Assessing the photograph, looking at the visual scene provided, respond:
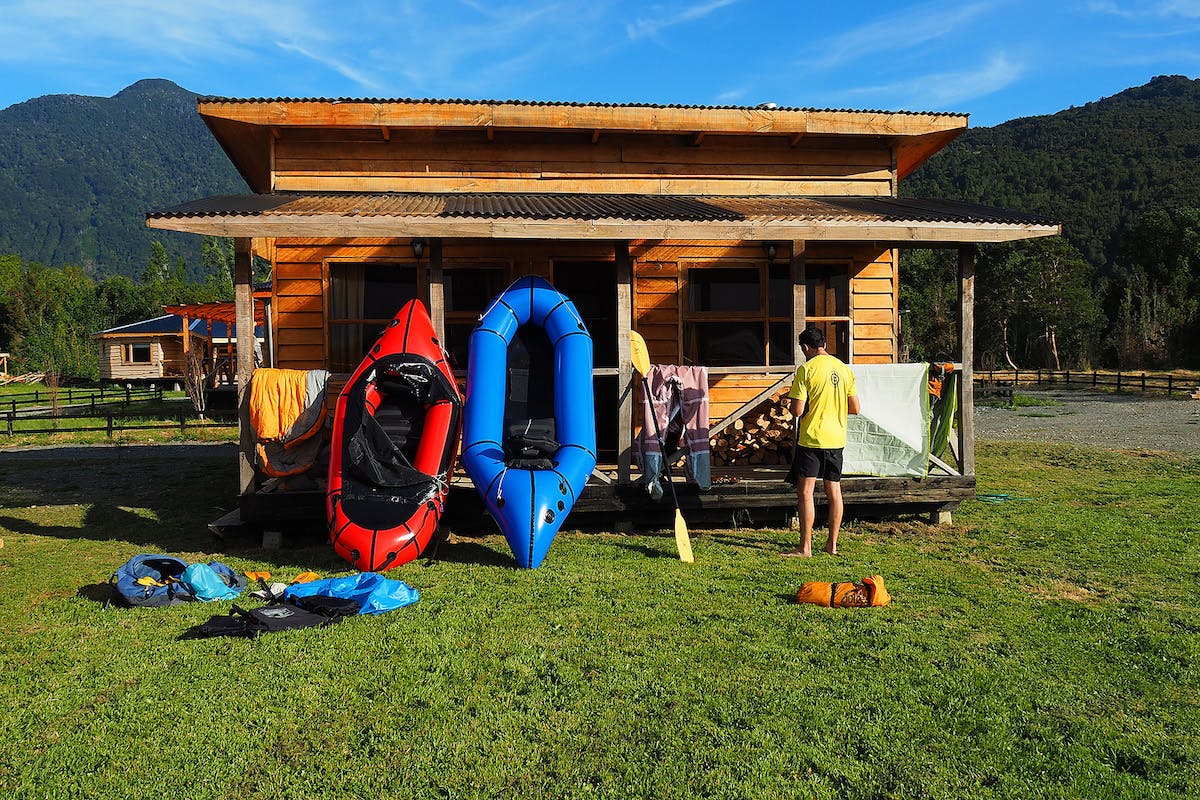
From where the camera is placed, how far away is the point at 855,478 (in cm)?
761

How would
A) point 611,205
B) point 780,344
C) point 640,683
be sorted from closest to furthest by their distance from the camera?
point 640,683 < point 611,205 < point 780,344

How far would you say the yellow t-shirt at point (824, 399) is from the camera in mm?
6375

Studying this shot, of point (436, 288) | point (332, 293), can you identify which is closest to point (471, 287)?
point (332, 293)

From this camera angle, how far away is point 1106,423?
18.6 m

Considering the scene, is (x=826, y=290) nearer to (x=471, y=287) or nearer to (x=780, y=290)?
(x=780, y=290)

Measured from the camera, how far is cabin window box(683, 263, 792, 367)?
9.52 m

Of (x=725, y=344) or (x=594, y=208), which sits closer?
(x=594, y=208)

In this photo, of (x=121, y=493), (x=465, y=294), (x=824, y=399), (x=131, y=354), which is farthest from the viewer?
(x=131, y=354)

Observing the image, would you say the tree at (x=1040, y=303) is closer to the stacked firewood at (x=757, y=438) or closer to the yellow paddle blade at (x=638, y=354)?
the stacked firewood at (x=757, y=438)

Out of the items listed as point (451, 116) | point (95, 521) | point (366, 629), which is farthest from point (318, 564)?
point (451, 116)

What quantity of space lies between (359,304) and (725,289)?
437 centimetres

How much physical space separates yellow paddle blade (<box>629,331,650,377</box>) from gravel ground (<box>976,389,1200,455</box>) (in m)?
10.6

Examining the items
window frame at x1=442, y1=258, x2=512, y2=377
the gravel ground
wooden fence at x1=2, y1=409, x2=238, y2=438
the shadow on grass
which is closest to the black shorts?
window frame at x1=442, y1=258, x2=512, y2=377

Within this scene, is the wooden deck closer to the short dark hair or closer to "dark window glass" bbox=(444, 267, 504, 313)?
the short dark hair
